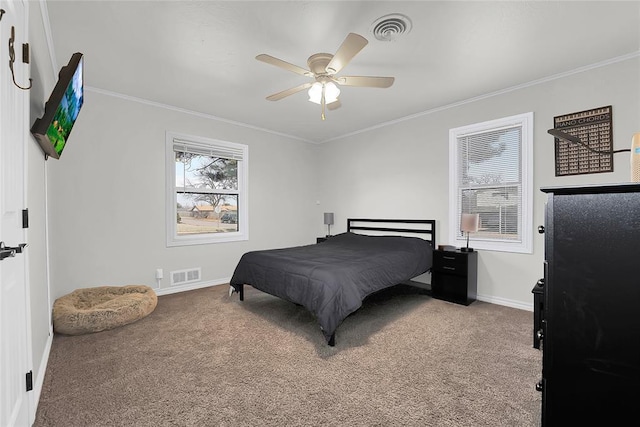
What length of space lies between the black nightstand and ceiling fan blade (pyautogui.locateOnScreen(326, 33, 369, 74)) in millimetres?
2605

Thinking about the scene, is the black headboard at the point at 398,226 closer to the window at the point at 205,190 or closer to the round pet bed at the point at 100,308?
the window at the point at 205,190

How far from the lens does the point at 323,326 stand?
8.02 ft

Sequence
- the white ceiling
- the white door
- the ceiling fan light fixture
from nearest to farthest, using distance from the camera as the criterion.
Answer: the white door, the white ceiling, the ceiling fan light fixture

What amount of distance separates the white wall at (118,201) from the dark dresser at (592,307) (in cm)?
411

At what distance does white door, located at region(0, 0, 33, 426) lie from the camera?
120 centimetres

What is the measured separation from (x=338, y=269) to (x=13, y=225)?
2.16 meters

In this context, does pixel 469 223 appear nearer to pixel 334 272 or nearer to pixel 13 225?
pixel 334 272

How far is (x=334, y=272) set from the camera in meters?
2.69

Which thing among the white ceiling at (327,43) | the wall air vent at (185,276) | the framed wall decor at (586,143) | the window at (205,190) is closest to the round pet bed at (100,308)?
the wall air vent at (185,276)

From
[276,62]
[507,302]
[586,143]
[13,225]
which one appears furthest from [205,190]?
[586,143]

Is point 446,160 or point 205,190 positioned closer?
point 446,160

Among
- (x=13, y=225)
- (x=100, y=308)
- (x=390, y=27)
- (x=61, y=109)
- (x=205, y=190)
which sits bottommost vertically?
(x=100, y=308)

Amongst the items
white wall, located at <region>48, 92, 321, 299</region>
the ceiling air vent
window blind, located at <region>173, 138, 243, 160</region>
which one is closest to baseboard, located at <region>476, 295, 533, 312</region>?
the ceiling air vent

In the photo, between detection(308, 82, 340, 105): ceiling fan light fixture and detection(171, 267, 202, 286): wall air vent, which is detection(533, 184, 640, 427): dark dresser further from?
detection(171, 267, 202, 286): wall air vent
